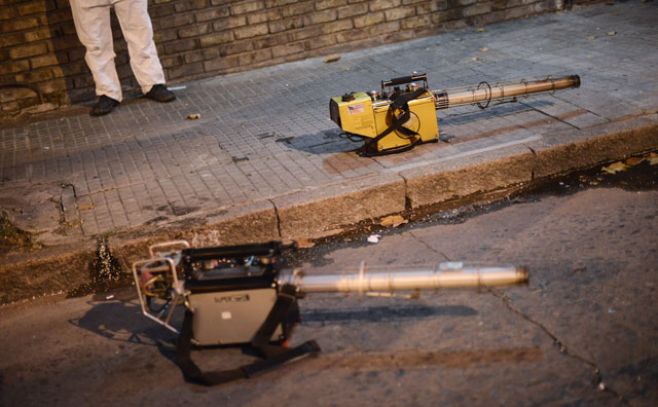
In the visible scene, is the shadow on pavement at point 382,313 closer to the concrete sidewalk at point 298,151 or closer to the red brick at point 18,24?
the concrete sidewalk at point 298,151

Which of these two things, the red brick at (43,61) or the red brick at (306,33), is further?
the red brick at (306,33)

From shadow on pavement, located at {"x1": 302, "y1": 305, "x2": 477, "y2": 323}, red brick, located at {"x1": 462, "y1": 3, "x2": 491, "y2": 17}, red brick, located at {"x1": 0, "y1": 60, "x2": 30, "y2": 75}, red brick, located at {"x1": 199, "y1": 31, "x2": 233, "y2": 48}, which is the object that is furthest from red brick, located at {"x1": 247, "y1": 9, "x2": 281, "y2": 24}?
shadow on pavement, located at {"x1": 302, "y1": 305, "x2": 477, "y2": 323}

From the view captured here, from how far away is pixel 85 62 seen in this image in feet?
26.5

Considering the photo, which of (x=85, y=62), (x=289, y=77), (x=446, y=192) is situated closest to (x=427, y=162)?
(x=446, y=192)

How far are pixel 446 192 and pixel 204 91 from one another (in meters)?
3.84

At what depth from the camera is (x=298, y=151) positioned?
5.80 m

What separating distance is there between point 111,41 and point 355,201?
397cm

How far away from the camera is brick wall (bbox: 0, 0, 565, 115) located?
785 centimetres

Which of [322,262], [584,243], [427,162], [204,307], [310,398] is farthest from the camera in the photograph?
[427,162]

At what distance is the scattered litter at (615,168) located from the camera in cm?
531

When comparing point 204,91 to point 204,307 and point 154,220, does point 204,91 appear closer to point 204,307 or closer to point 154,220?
point 154,220

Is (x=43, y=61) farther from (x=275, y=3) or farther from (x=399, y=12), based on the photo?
(x=399, y=12)

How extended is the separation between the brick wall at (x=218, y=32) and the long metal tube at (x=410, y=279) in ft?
18.0

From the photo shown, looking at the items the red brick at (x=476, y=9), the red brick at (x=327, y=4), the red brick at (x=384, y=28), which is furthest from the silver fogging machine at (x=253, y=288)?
the red brick at (x=476, y=9)
